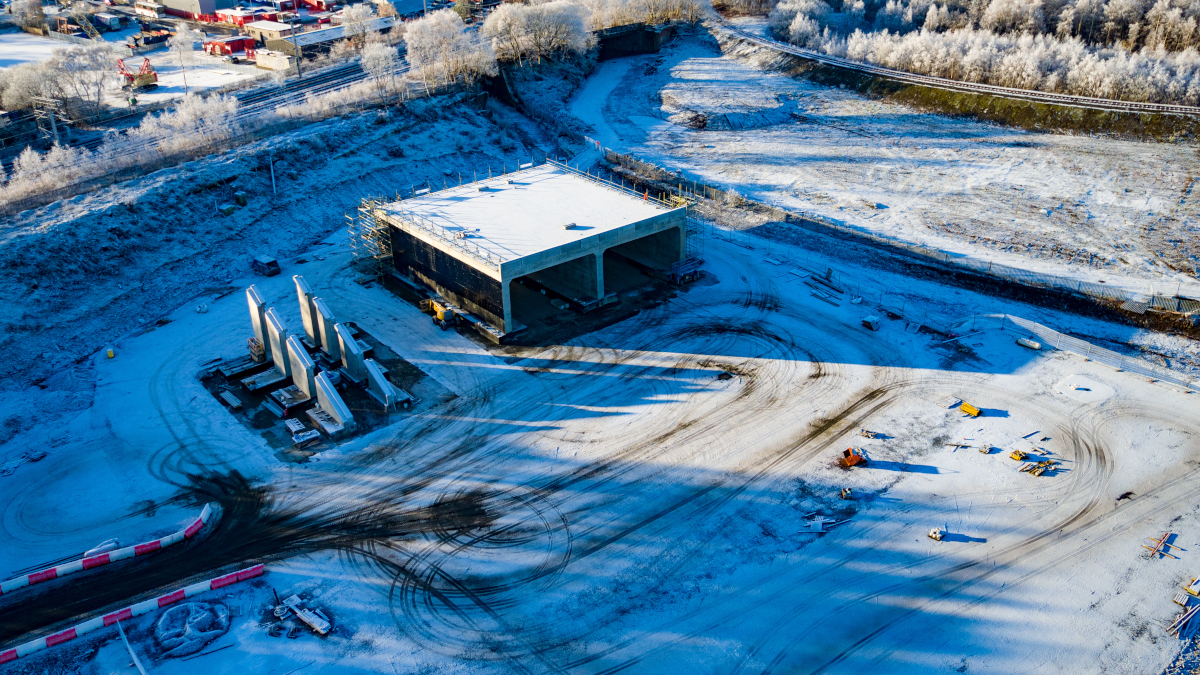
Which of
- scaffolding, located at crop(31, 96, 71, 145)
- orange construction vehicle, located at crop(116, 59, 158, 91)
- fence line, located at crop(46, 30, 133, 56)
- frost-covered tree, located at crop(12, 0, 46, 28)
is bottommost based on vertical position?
scaffolding, located at crop(31, 96, 71, 145)

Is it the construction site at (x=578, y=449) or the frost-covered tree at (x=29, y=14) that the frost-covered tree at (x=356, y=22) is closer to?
the construction site at (x=578, y=449)

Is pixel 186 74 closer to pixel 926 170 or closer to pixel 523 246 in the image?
pixel 523 246

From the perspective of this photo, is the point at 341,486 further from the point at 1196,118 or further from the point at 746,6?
the point at 746,6

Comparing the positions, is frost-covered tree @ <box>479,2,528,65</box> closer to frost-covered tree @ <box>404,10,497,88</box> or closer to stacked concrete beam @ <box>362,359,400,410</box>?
frost-covered tree @ <box>404,10,497,88</box>

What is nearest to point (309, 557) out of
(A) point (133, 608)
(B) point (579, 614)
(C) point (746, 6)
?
(A) point (133, 608)

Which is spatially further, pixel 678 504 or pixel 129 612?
pixel 678 504

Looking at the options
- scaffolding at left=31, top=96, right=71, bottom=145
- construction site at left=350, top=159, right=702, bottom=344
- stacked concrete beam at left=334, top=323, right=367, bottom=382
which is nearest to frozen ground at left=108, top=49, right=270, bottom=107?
scaffolding at left=31, top=96, right=71, bottom=145

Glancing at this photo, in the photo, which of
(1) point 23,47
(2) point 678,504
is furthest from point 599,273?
(1) point 23,47
